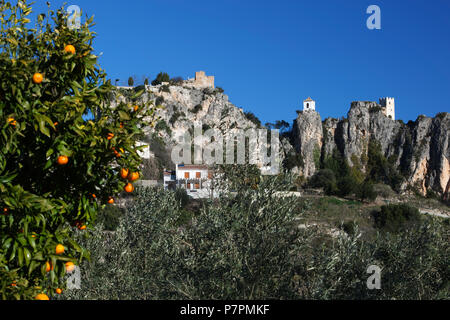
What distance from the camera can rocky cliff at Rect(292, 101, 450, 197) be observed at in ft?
213

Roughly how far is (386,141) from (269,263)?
68781mm

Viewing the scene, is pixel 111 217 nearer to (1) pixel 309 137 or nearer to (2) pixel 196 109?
(1) pixel 309 137

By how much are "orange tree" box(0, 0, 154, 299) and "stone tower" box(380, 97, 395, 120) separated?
250 ft

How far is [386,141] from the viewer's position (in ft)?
229

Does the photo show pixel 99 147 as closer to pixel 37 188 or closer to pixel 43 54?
pixel 37 188

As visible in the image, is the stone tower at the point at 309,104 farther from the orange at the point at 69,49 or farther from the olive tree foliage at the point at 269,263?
the orange at the point at 69,49

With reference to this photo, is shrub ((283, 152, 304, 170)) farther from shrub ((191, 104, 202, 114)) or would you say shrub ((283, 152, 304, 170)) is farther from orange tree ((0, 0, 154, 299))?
orange tree ((0, 0, 154, 299))

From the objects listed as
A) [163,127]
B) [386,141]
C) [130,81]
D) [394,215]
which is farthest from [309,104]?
[394,215]

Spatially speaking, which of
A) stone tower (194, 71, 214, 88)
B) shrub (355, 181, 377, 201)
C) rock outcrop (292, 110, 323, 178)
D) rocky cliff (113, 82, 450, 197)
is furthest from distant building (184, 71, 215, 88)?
shrub (355, 181, 377, 201)

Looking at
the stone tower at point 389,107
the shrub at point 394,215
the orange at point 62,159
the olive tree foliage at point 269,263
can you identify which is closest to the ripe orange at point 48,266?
the orange at point 62,159

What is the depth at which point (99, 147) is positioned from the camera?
3721 mm

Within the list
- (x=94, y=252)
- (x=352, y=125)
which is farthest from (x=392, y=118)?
(x=94, y=252)

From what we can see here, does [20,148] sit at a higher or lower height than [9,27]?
lower

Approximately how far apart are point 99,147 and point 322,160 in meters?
65.8
